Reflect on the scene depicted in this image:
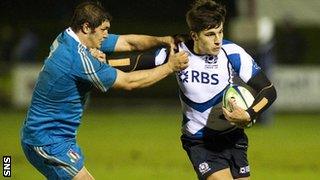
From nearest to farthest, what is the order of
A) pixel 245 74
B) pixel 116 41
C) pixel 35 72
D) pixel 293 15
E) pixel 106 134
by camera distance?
pixel 245 74
pixel 116 41
pixel 106 134
pixel 35 72
pixel 293 15

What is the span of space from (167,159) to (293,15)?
12348 millimetres

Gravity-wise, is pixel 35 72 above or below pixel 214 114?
below

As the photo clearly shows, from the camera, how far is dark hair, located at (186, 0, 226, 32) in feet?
23.9

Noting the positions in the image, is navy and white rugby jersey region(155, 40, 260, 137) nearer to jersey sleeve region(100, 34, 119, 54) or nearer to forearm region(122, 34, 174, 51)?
forearm region(122, 34, 174, 51)

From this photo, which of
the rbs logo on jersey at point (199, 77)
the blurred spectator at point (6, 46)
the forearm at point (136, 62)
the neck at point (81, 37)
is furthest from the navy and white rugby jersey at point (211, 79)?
the blurred spectator at point (6, 46)

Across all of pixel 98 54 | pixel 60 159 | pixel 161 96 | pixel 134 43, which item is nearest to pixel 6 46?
pixel 161 96

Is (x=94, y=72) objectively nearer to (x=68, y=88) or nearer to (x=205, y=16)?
(x=68, y=88)

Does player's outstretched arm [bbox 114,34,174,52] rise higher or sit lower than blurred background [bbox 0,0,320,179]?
higher

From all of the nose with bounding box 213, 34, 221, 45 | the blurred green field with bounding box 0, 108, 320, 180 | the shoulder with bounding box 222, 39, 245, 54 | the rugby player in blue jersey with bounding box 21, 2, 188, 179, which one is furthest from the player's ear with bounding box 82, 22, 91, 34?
the blurred green field with bounding box 0, 108, 320, 180

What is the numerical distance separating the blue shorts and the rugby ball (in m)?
1.28

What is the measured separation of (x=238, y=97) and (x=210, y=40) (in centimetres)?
53

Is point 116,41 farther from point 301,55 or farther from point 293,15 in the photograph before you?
point 293,15

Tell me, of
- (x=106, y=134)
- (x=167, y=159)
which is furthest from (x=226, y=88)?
(x=106, y=134)

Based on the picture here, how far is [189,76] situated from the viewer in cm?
746
